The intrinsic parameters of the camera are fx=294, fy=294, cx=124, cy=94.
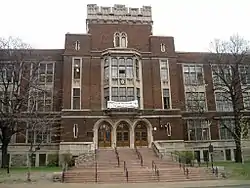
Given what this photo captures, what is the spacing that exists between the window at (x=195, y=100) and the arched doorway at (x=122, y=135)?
7.50 m

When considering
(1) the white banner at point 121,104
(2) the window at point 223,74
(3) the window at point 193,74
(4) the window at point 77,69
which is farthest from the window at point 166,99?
(4) the window at point 77,69

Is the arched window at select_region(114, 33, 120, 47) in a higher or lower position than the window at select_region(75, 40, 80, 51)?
higher

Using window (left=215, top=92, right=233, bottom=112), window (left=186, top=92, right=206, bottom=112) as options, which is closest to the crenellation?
window (left=186, top=92, right=206, bottom=112)

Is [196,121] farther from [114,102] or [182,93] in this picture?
[114,102]

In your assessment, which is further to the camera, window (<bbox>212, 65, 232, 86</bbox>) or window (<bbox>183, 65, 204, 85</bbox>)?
window (<bbox>183, 65, 204, 85</bbox>)

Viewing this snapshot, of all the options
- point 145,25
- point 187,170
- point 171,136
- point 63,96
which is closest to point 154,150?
point 171,136

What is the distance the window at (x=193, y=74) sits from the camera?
119 ft

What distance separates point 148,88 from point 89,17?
434 inches

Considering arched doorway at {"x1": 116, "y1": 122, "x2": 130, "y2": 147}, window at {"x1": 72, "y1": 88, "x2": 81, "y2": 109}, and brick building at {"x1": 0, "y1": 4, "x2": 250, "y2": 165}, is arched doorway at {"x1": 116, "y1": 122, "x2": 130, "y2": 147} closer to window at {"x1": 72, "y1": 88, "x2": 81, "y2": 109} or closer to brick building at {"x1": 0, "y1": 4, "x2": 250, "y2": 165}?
brick building at {"x1": 0, "y1": 4, "x2": 250, "y2": 165}

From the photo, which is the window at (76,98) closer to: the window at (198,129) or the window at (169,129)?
the window at (169,129)

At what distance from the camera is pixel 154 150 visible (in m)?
29.0

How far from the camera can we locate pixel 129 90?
32.2m

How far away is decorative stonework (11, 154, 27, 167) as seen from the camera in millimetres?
30453

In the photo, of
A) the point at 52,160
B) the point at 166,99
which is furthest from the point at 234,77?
the point at 52,160
